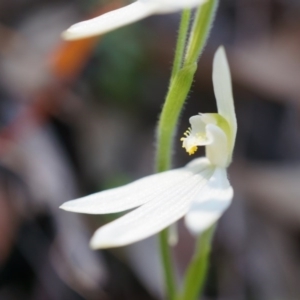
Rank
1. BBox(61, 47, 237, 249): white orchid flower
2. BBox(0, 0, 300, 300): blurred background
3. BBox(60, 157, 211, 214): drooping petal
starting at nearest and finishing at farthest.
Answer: BBox(61, 47, 237, 249): white orchid flower
BBox(60, 157, 211, 214): drooping petal
BBox(0, 0, 300, 300): blurred background

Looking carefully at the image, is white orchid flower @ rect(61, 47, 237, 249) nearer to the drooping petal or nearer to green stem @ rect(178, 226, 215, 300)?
the drooping petal

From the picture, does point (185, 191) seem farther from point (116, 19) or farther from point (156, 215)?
point (116, 19)

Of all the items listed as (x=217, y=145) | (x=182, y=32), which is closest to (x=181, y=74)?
(x=182, y=32)

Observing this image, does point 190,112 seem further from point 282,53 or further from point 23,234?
point 23,234

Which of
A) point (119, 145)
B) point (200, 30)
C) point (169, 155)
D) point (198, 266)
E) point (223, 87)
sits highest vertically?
point (200, 30)

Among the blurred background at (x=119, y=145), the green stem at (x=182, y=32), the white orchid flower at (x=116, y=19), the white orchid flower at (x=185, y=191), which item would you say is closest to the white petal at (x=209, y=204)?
the white orchid flower at (x=185, y=191)

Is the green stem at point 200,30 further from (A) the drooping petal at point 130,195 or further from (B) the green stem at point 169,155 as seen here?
(A) the drooping petal at point 130,195

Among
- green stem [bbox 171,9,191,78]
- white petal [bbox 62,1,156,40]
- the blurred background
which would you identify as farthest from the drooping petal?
the blurred background

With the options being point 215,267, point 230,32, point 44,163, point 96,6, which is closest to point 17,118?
point 44,163
